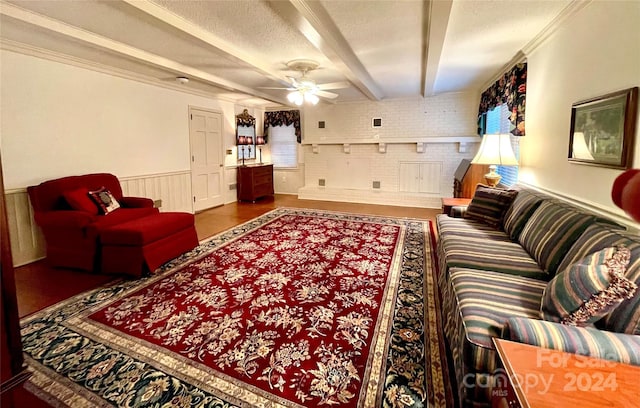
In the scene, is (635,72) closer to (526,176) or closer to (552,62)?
(552,62)

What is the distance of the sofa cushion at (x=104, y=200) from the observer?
3420 mm

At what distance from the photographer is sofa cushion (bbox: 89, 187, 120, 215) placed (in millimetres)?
3420

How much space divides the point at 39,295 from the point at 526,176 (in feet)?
16.3

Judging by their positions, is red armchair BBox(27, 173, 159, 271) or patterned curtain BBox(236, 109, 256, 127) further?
patterned curtain BBox(236, 109, 256, 127)

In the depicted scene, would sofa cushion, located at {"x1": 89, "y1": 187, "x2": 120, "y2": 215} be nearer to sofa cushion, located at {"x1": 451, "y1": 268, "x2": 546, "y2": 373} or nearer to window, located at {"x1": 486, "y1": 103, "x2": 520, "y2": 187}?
sofa cushion, located at {"x1": 451, "y1": 268, "x2": 546, "y2": 373}

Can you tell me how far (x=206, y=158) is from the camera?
239 inches

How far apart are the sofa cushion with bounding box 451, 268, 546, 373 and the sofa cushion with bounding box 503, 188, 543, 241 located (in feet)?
2.92

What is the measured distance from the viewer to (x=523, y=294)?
1657mm

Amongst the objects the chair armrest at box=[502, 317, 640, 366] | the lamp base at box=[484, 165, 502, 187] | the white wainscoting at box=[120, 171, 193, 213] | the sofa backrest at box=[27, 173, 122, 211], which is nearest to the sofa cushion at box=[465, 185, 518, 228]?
the lamp base at box=[484, 165, 502, 187]

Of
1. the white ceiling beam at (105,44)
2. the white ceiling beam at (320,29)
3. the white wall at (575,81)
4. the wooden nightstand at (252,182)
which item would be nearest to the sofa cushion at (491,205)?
the white wall at (575,81)

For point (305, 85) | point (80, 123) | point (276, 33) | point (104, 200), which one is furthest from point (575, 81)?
point (80, 123)

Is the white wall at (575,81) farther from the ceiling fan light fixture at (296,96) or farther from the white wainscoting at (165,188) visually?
the white wainscoting at (165,188)

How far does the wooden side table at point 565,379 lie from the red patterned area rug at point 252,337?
64 cm

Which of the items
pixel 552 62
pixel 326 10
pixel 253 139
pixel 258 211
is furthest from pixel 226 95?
pixel 552 62
